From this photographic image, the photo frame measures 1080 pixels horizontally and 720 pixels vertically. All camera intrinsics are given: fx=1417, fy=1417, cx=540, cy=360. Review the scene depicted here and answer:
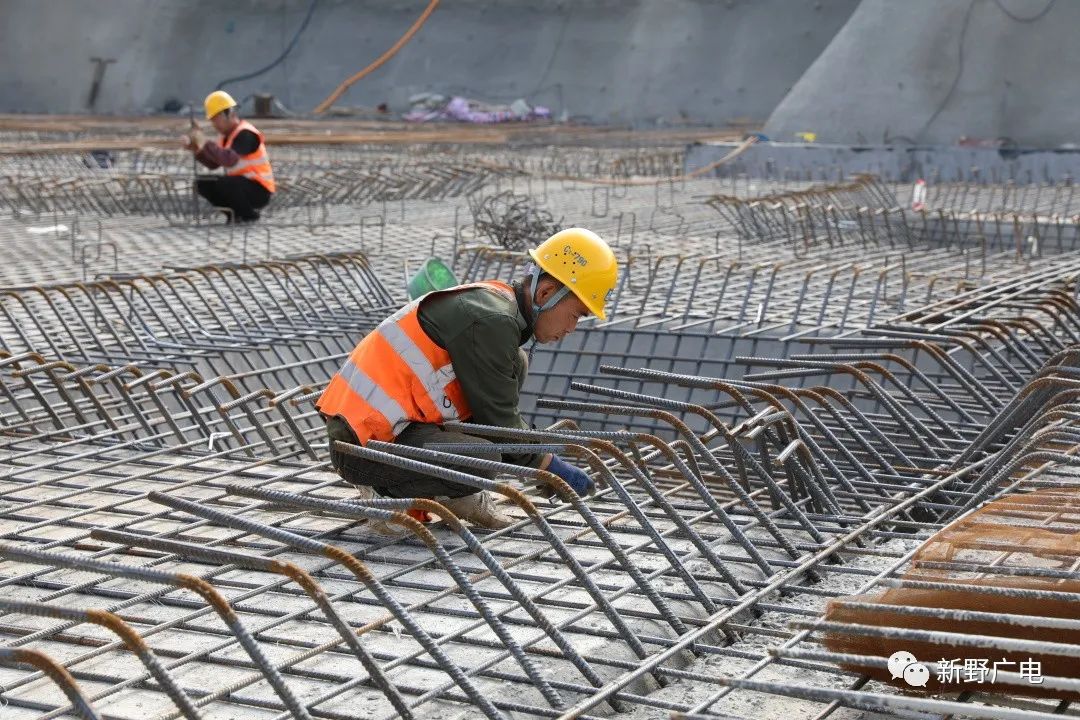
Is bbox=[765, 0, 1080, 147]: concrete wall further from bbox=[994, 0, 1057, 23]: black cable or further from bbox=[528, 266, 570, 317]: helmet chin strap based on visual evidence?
bbox=[528, 266, 570, 317]: helmet chin strap

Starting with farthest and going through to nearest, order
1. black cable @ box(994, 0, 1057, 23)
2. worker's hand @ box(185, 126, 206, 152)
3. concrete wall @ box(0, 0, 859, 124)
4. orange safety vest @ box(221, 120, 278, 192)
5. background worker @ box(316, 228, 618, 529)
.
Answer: concrete wall @ box(0, 0, 859, 124) → black cable @ box(994, 0, 1057, 23) → orange safety vest @ box(221, 120, 278, 192) → worker's hand @ box(185, 126, 206, 152) → background worker @ box(316, 228, 618, 529)

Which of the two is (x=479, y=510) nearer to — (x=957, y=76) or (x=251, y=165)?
(x=251, y=165)

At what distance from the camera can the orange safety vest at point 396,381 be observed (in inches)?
173

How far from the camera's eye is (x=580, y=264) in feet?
14.8

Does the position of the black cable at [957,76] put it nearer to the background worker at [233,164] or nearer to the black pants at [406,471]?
the background worker at [233,164]

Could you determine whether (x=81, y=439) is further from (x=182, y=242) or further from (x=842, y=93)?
(x=842, y=93)

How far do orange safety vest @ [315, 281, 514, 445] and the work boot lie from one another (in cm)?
29

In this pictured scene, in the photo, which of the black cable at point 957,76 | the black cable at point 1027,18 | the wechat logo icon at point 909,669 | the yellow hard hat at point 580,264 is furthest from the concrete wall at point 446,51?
the wechat logo icon at point 909,669

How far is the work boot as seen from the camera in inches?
179

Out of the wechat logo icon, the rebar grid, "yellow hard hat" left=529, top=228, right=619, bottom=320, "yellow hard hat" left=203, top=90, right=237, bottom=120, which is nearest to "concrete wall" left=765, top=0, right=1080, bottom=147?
the rebar grid

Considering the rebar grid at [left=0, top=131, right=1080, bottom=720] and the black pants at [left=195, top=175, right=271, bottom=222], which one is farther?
the black pants at [left=195, top=175, right=271, bottom=222]

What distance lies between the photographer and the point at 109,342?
8.09 meters

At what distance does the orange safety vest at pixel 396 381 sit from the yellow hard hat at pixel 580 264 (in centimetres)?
18

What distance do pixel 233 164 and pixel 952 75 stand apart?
9911mm
